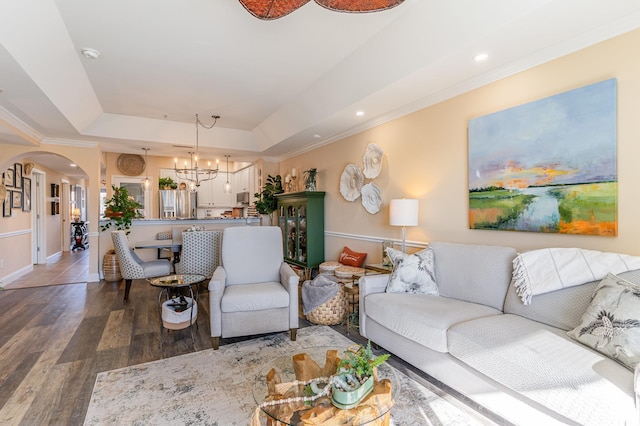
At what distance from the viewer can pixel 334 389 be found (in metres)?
1.32

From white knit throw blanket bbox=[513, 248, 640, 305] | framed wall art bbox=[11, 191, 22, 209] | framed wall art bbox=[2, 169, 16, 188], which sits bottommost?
white knit throw blanket bbox=[513, 248, 640, 305]

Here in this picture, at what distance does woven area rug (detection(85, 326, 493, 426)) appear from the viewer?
1.86 metres

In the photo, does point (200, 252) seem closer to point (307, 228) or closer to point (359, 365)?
point (307, 228)

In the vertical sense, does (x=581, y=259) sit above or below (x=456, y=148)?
below

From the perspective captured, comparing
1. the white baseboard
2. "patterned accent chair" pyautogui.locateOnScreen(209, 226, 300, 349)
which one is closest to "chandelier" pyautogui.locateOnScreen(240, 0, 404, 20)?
"patterned accent chair" pyautogui.locateOnScreen(209, 226, 300, 349)

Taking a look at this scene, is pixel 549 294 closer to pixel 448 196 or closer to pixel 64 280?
pixel 448 196

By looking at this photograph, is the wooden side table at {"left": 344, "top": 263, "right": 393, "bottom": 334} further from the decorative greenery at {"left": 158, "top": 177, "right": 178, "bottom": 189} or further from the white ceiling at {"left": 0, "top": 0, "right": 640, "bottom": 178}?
the decorative greenery at {"left": 158, "top": 177, "right": 178, "bottom": 189}

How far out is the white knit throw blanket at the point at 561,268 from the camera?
190 centimetres

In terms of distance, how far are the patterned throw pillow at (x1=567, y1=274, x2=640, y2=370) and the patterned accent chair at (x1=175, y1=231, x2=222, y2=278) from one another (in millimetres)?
3831

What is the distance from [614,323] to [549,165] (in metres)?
1.20

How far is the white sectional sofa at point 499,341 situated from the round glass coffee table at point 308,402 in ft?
2.06

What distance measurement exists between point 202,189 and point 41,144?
378 centimetres

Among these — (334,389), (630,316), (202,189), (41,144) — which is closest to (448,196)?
(630,316)

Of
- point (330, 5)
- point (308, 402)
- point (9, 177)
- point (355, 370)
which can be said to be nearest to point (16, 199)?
point (9, 177)
